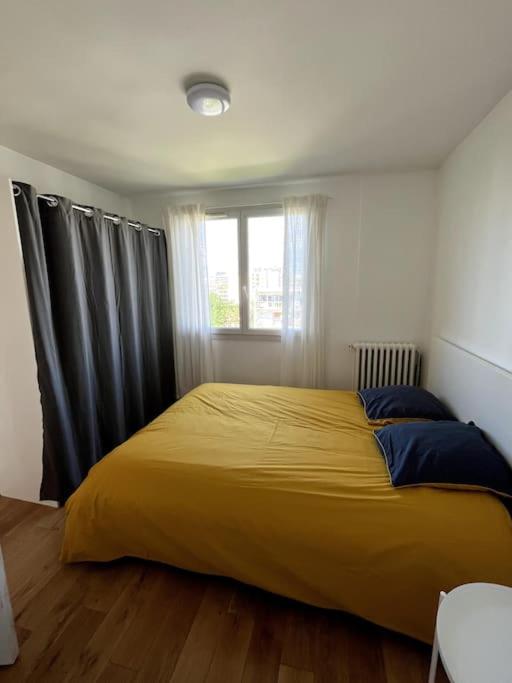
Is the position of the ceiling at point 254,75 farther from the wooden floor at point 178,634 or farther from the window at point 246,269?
the wooden floor at point 178,634

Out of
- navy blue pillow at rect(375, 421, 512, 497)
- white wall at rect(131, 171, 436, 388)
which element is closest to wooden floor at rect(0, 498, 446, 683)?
navy blue pillow at rect(375, 421, 512, 497)

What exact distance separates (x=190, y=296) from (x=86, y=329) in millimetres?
1148

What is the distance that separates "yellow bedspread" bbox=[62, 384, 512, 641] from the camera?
1.10m

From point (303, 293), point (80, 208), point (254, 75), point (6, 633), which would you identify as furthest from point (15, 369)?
point (303, 293)

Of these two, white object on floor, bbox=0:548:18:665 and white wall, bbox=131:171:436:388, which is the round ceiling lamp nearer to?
white wall, bbox=131:171:436:388

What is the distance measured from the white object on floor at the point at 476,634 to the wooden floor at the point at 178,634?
1.27 feet

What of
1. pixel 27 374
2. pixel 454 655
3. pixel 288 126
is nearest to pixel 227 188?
pixel 288 126

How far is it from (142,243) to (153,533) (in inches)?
93.7

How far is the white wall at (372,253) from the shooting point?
2598mm

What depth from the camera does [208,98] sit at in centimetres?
146

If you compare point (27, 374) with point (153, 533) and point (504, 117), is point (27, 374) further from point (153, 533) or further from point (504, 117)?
point (504, 117)

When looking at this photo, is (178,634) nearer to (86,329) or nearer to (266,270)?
(86,329)

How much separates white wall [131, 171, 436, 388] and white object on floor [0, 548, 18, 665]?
2.58 metres

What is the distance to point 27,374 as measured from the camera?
189 cm
